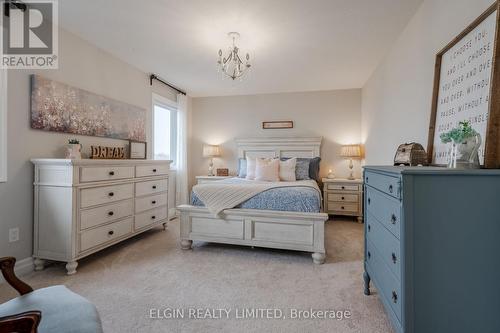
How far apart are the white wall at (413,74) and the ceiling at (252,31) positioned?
0.19m

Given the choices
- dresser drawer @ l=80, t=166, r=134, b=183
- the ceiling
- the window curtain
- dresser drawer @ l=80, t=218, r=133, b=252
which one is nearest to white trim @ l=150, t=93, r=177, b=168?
the window curtain

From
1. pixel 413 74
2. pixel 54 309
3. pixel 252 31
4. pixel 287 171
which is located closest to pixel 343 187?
pixel 287 171

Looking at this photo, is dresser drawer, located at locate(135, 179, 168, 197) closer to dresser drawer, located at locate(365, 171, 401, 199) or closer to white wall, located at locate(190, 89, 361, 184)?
white wall, located at locate(190, 89, 361, 184)

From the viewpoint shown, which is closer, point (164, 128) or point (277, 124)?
point (164, 128)

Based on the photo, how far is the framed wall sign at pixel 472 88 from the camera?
4.02 feet

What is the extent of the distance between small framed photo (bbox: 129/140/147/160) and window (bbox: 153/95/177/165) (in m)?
0.45

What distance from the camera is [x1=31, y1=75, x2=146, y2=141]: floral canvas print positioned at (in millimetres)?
2330

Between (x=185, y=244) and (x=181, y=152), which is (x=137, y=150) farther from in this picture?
(x=185, y=244)

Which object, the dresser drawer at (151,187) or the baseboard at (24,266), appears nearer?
the baseboard at (24,266)

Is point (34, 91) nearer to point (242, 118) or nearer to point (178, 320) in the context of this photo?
point (178, 320)

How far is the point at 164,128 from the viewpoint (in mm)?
4473

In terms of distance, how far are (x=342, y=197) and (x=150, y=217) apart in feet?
10.2

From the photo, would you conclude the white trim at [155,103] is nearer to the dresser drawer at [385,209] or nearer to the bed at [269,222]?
the bed at [269,222]

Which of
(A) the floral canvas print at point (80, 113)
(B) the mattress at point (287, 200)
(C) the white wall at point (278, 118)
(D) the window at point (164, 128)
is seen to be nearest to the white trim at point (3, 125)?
(A) the floral canvas print at point (80, 113)
